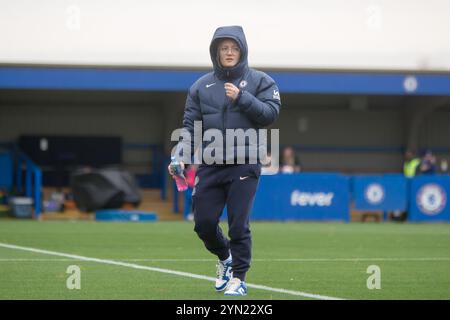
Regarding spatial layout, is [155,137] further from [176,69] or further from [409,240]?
[409,240]

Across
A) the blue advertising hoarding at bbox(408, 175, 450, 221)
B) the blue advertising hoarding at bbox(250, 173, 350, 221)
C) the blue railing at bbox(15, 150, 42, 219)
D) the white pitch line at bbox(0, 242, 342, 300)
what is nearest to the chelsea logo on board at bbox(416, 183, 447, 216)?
the blue advertising hoarding at bbox(408, 175, 450, 221)

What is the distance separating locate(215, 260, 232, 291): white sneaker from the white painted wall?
19.6 m

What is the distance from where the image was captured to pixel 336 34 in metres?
30.5

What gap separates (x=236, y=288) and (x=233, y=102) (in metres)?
1.56

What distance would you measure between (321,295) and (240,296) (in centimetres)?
69

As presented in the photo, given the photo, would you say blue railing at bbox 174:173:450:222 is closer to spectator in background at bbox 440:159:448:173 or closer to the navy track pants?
spectator in background at bbox 440:159:448:173

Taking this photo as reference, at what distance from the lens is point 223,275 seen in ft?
32.6

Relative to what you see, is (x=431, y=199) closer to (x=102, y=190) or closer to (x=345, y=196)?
(x=345, y=196)

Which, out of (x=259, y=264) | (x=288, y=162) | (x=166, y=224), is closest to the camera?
(x=259, y=264)

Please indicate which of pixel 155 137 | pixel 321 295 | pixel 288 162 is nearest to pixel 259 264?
pixel 321 295

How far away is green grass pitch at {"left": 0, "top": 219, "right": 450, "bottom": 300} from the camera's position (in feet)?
32.4

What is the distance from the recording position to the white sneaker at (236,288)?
951cm

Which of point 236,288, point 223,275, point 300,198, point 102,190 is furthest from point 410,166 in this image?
point 236,288
